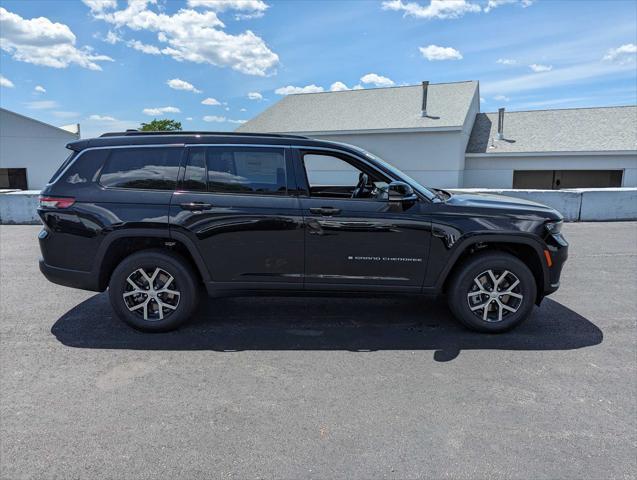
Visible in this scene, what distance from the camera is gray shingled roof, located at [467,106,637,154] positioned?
23094 mm

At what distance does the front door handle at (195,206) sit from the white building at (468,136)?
19884 millimetres

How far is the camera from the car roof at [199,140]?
14.1 ft

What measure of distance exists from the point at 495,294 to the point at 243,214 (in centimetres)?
260

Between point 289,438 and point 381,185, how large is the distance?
2669 millimetres

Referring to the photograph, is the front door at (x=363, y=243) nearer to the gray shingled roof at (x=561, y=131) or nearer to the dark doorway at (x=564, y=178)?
the gray shingled roof at (x=561, y=131)

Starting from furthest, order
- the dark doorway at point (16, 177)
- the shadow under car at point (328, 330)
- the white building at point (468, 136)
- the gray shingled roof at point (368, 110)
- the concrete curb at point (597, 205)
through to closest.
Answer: the dark doorway at point (16, 177) < the gray shingled roof at point (368, 110) < the white building at point (468, 136) < the concrete curb at point (597, 205) < the shadow under car at point (328, 330)

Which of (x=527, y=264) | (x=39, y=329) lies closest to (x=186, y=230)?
(x=39, y=329)

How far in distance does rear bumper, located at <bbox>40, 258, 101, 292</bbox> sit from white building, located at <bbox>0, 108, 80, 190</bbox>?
88.5ft

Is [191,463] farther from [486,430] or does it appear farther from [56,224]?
[56,224]

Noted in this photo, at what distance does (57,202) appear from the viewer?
167 inches

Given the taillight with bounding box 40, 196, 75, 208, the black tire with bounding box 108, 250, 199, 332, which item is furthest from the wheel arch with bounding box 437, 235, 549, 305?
the taillight with bounding box 40, 196, 75, 208

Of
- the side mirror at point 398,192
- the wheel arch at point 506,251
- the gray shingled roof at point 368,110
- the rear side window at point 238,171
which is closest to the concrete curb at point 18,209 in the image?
the rear side window at point 238,171

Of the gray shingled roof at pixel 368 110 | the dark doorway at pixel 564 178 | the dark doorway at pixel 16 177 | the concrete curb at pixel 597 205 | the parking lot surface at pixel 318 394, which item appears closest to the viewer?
the parking lot surface at pixel 318 394

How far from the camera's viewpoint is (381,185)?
14.6ft
